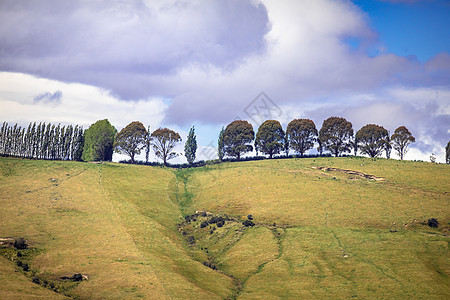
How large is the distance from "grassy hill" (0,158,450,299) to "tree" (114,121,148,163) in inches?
984

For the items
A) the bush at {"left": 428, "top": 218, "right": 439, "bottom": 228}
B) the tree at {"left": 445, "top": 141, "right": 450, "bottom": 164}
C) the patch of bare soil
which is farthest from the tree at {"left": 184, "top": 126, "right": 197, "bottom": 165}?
the tree at {"left": 445, "top": 141, "right": 450, "bottom": 164}

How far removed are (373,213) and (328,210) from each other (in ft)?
32.4

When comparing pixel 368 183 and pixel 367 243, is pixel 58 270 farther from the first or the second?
pixel 368 183

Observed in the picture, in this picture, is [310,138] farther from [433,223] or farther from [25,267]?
[25,267]

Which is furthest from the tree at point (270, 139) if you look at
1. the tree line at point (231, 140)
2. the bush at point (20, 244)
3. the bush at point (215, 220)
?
the bush at point (20, 244)

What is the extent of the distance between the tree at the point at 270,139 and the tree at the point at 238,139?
3.89 meters

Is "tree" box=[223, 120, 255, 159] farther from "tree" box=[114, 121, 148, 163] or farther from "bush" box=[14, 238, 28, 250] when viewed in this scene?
"bush" box=[14, 238, 28, 250]

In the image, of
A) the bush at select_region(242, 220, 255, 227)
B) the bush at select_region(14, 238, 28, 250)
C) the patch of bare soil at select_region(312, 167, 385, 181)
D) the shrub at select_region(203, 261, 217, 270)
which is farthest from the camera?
the patch of bare soil at select_region(312, 167, 385, 181)

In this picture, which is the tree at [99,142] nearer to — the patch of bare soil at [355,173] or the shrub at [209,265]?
the patch of bare soil at [355,173]

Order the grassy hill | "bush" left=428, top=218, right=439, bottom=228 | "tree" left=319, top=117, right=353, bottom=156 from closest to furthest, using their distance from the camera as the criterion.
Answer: the grassy hill
"bush" left=428, top=218, right=439, bottom=228
"tree" left=319, top=117, right=353, bottom=156

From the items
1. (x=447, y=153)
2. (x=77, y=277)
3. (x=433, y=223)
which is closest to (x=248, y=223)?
(x=433, y=223)

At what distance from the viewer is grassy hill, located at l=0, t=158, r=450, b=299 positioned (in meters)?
51.6

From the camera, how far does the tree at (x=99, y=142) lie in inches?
5566

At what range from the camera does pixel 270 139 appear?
140750 mm
